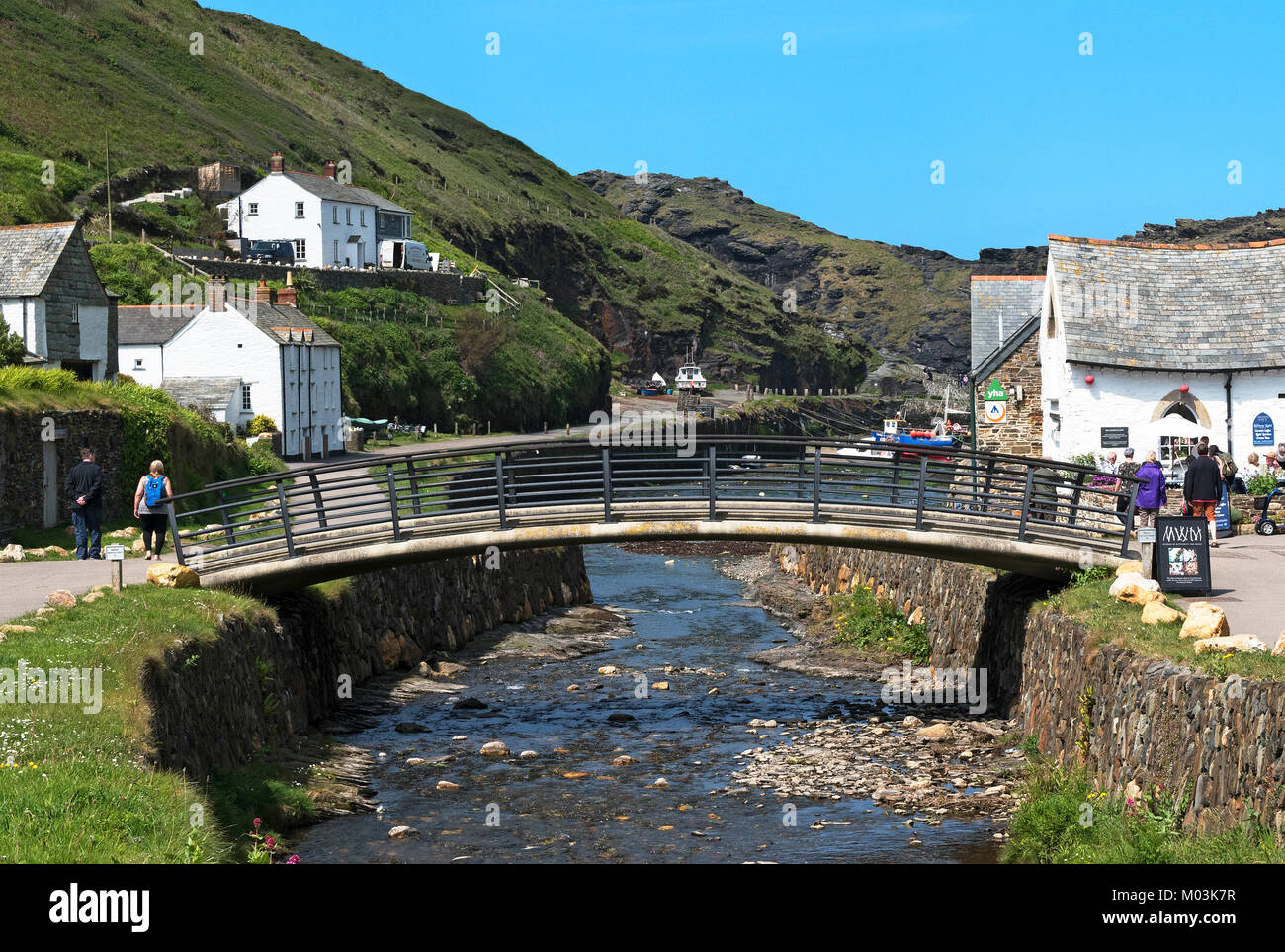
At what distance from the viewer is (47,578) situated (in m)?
23.7

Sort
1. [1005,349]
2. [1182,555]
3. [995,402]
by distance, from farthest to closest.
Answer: [995,402], [1005,349], [1182,555]

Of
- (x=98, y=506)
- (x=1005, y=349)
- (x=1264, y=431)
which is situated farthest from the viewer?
(x=1005, y=349)

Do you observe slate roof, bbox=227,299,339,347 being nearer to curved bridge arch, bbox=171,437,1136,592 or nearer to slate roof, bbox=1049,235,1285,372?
slate roof, bbox=1049,235,1285,372

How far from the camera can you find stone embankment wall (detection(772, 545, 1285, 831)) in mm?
13414

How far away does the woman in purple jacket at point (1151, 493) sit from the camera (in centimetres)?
2462

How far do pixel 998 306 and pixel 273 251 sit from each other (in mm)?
67253

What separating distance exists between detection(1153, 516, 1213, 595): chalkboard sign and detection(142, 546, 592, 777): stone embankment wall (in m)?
13.4

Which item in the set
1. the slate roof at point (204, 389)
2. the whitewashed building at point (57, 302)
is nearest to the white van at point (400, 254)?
the slate roof at point (204, 389)

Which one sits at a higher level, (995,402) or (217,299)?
(217,299)

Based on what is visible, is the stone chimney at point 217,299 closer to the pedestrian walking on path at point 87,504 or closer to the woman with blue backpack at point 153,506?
the pedestrian walking on path at point 87,504
